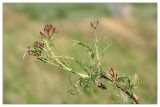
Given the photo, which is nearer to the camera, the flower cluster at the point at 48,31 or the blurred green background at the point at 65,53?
the flower cluster at the point at 48,31

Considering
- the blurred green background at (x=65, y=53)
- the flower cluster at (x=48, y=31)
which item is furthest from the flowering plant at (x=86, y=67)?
the blurred green background at (x=65, y=53)

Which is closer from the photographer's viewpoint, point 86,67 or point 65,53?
point 86,67

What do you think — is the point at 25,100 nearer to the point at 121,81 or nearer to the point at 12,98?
the point at 12,98

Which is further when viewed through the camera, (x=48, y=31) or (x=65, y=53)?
(x=65, y=53)

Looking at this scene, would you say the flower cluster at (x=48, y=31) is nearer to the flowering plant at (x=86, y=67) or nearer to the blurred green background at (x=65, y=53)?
the flowering plant at (x=86, y=67)

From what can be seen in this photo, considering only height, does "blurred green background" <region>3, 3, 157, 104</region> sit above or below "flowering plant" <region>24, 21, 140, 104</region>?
above

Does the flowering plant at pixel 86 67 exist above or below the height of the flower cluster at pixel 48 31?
below

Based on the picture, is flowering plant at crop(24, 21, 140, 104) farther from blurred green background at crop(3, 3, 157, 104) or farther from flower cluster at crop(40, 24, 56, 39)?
blurred green background at crop(3, 3, 157, 104)

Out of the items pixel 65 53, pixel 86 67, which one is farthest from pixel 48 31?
pixel 65 53

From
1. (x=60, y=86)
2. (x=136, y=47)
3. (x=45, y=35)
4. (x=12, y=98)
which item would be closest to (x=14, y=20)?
(x=136, y=47)

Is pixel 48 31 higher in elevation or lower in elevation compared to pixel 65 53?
lower

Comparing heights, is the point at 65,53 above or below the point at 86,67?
above

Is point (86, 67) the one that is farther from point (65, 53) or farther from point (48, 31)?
point (65, 53)

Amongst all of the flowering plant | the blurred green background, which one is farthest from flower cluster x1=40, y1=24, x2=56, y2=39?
the blurred green background
